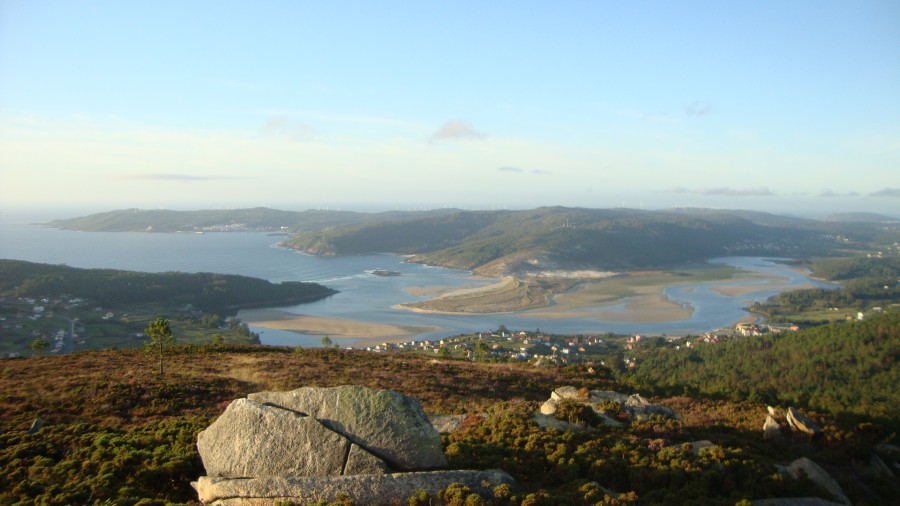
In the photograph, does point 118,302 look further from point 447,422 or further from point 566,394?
point 566,394

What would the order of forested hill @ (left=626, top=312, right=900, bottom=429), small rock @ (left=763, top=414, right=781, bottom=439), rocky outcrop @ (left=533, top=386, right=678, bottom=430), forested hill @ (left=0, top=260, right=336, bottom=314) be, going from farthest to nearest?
forested hill @ (left=0, top=260, right=336, bottom=314) < forested hill @ (left=626, top=312, right=900, bottom=429) < small rock @ (left=763, top=414, right=781, bottom=439) < rocky outcrop @ (left=533, top=386, right=678, bottom=430)

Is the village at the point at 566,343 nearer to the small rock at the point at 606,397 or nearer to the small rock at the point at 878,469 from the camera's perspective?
the small rock at the point at 606,397

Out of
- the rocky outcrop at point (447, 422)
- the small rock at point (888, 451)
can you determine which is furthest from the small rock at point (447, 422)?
the small rock at point (888, 451)

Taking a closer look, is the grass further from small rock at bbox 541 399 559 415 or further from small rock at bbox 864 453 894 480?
small rock at bbox 541 399 559 415

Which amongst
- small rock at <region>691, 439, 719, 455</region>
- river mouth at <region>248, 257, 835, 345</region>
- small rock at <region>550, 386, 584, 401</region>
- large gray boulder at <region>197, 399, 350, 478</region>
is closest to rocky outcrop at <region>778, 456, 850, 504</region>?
small rock at <region>691, 439, 719, 455</region>

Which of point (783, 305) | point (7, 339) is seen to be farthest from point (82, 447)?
Answer: point (783, 305)

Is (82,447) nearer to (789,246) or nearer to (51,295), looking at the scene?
(51,295)
